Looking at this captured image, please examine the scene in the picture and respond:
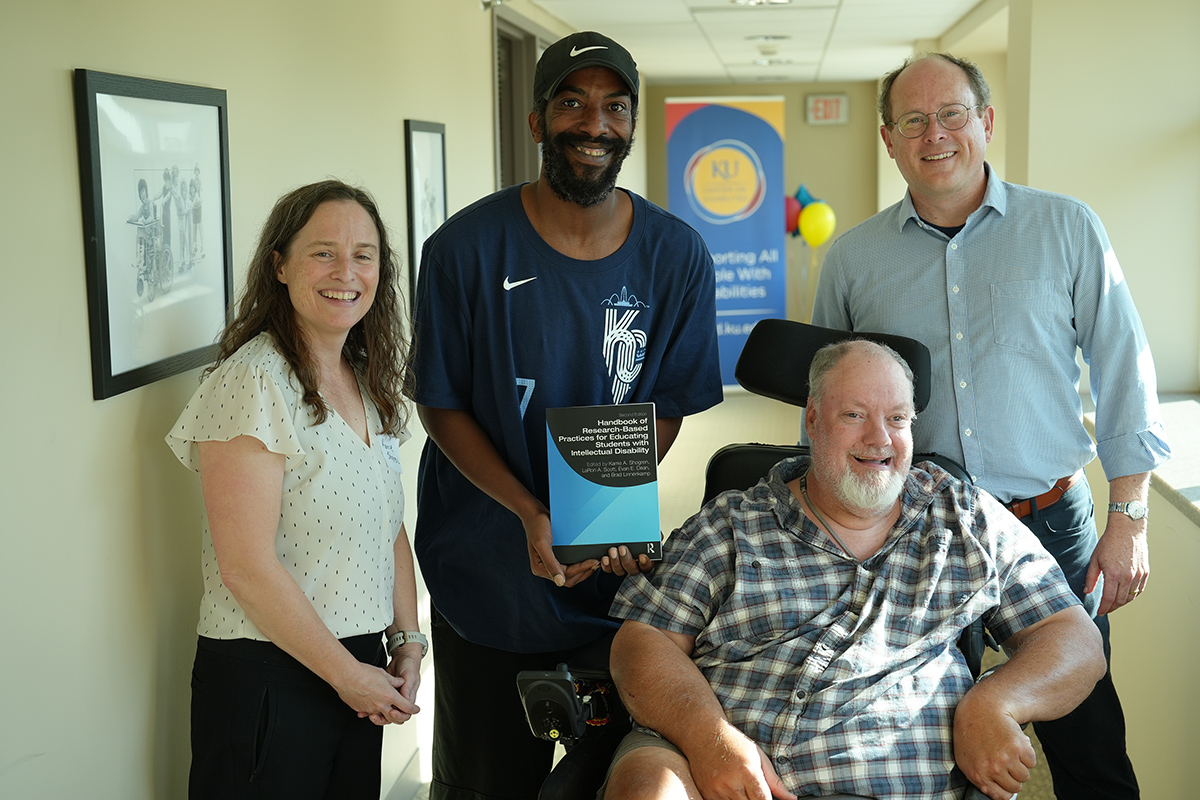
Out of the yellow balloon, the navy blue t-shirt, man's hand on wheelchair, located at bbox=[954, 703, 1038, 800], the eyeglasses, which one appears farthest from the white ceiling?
man's hand on wheelchair, located at bbox=[954, 703, 1038, 800]

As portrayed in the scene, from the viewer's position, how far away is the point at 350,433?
182 cm

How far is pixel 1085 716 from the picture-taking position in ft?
7.11

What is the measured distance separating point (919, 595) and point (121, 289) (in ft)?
4.94

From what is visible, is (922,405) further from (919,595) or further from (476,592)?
(476,592)

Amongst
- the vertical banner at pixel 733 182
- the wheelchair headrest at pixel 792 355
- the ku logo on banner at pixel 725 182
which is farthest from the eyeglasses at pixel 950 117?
the ku logo on banner at pixel 725 182

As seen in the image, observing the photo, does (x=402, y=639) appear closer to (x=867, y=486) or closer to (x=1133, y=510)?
(x=867, y=486)

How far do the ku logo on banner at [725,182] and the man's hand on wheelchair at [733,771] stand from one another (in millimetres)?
8293

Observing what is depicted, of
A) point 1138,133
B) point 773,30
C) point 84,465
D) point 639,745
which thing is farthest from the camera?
point 773,30

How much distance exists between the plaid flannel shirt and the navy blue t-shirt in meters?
0.22

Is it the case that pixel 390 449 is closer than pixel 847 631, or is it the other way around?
pixel 847 631

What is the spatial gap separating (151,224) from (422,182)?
1987mm

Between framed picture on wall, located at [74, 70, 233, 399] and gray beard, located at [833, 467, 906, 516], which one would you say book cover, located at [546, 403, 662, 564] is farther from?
framed picture on wall, located at [74, 70, 233, 399]

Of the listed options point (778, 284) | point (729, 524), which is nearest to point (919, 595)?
point (729, 524)

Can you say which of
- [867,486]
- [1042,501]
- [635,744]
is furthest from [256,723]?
[1042,501]
